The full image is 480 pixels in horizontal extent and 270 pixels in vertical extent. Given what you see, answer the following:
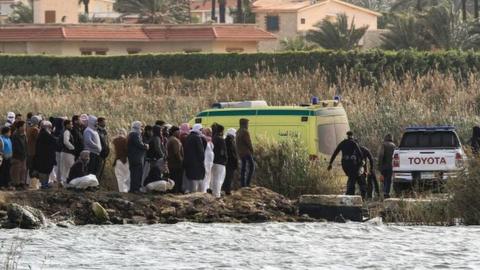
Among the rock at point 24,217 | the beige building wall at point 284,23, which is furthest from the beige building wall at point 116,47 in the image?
the rock at point 24,217

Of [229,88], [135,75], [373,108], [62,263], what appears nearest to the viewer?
[62,263]

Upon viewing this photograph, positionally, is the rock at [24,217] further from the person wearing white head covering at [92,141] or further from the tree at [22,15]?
the tree at [22,15]

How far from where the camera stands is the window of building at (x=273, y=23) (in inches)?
4016

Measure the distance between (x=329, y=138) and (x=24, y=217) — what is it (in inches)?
271

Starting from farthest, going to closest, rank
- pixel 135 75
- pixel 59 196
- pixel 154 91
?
pixel 135 75
pixel 154 91
pixel 59 196

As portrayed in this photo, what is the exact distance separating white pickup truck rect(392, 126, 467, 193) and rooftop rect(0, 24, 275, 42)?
4532 cm

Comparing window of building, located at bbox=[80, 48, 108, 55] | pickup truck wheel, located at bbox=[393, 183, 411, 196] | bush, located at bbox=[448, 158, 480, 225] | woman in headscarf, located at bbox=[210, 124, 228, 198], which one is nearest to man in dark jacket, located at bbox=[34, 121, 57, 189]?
woman in headscarf, located at bbox=[210, 124, 228, 198]

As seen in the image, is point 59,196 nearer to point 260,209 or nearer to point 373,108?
point 260,209

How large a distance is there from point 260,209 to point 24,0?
93.9 metres

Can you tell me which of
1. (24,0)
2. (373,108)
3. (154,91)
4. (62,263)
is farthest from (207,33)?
(62,263)

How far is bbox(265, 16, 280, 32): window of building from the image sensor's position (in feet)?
335

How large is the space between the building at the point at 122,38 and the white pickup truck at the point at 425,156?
4533cm

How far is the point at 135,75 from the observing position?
6450 cm

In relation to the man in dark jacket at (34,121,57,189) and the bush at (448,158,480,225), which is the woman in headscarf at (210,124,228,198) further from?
the bush at (448,158,480,225)
